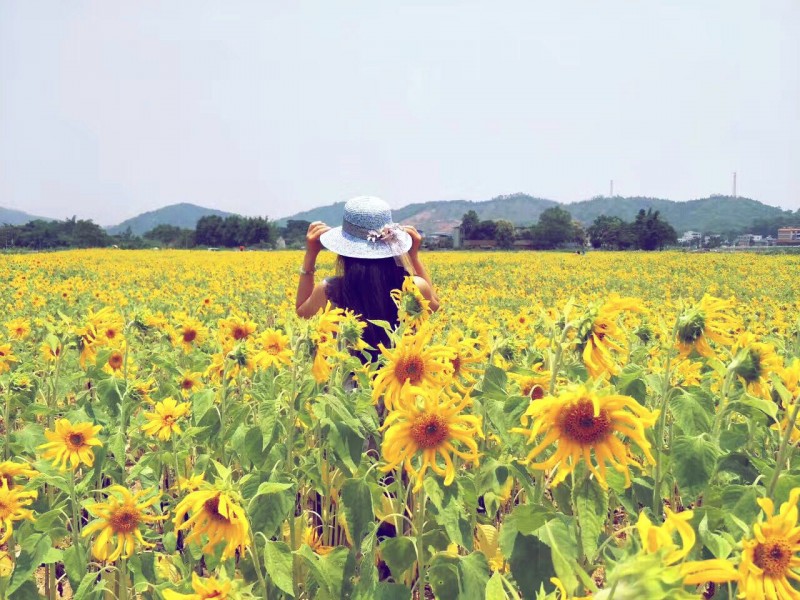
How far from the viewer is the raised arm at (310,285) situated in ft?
10.9

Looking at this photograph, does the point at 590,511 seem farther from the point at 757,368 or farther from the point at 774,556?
the point at 757,368

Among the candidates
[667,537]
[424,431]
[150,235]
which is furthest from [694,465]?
[150,235]

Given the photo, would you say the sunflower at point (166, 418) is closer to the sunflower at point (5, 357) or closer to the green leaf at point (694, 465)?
the sunflower at point (5, 357)

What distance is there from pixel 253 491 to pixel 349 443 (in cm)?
30

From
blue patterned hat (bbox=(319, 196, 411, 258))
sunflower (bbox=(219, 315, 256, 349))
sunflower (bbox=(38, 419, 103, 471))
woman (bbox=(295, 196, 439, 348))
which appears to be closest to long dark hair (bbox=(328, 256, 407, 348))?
woman (bbox=(295, 196, 439, 348))

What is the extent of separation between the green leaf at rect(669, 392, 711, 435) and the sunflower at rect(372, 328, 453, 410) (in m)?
0.73

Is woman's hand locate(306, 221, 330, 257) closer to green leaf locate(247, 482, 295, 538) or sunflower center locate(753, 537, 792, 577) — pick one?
green leaf locate(247, 482, 295, 538)

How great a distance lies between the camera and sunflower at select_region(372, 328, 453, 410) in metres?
1.56

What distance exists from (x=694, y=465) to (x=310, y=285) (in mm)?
2480

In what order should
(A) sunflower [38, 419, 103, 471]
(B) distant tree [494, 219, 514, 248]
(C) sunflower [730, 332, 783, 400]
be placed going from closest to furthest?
1. (C) sunflower [730, 332, 783, 400]
2. (A) sunflower [38, 419, 103, 471]
3. (B) distant tree [494, 219, 514, 248]

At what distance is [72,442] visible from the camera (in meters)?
2.12

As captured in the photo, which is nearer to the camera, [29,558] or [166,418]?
[29,558]

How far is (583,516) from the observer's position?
1344 millimetres

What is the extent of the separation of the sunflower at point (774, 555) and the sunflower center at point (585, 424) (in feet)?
1.04
